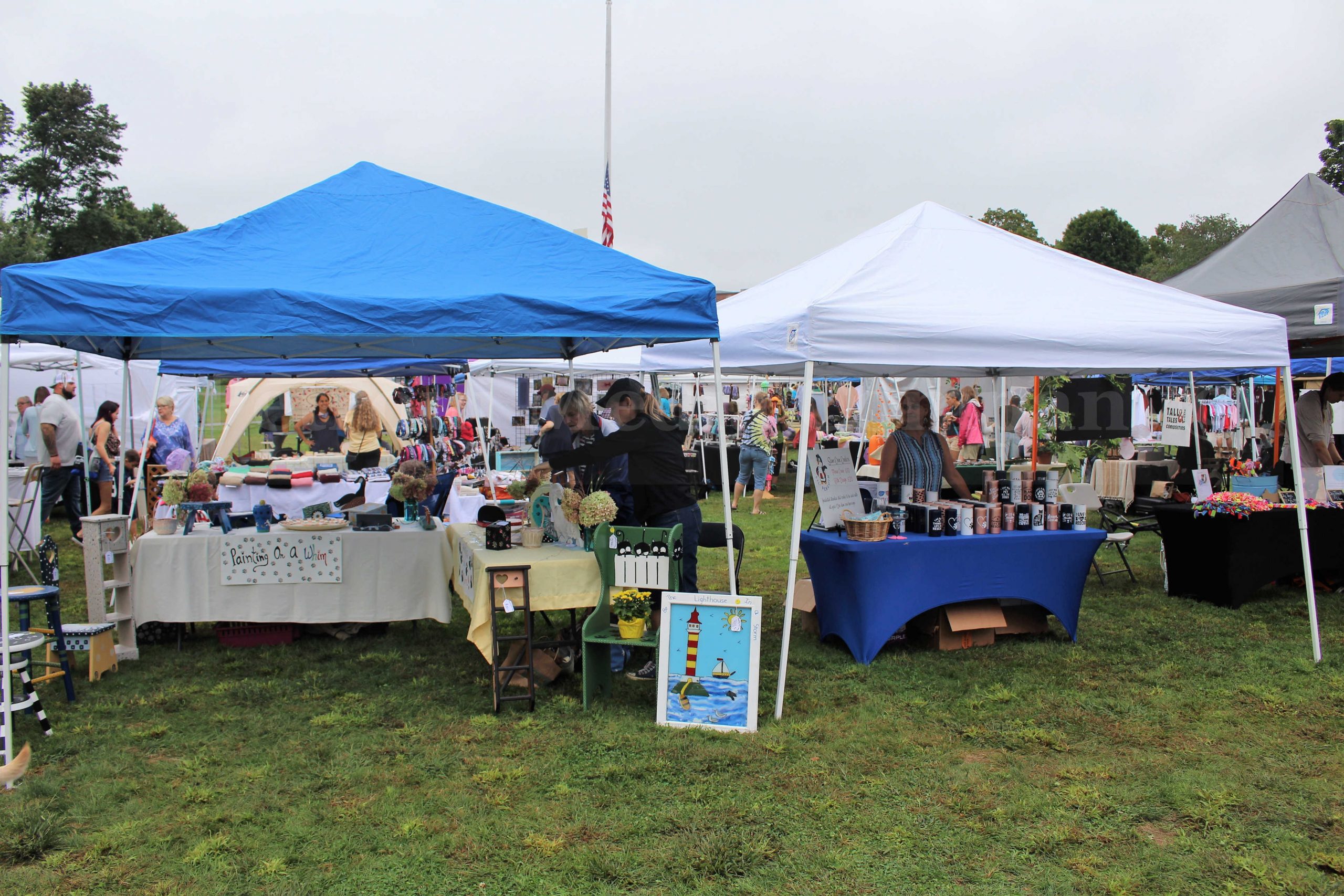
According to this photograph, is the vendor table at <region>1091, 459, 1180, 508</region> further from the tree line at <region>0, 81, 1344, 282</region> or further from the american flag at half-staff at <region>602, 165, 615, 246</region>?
the tree line at <region>0, 81, 1344, 282</region>

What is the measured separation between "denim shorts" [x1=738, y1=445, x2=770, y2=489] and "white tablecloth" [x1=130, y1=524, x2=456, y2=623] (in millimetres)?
6362

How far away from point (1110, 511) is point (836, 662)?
12.2 ft

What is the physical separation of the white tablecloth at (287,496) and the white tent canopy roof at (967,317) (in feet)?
11.8

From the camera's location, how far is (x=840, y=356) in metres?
4.25

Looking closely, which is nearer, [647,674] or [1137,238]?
[647,674]

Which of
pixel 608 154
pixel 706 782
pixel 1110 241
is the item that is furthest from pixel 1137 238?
pixel 706 782

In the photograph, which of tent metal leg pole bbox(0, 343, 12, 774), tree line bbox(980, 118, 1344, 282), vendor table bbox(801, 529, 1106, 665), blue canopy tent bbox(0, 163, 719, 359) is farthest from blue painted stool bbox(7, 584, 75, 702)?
tree line bbox(980, 118, 1344, 282)

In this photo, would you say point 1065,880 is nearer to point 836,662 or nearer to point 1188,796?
point 1188,796

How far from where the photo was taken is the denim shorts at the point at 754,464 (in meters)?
11.4

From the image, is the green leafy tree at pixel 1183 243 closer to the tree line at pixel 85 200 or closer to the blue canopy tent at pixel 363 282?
the tree line at pixel 85 200

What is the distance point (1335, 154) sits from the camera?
28.6 m

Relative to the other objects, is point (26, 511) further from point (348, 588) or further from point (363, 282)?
point (363, 282)

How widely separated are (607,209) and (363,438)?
3.98m

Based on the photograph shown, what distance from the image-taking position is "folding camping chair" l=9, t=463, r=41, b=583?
769 centimetres
